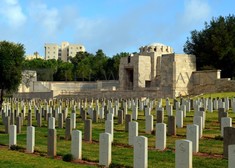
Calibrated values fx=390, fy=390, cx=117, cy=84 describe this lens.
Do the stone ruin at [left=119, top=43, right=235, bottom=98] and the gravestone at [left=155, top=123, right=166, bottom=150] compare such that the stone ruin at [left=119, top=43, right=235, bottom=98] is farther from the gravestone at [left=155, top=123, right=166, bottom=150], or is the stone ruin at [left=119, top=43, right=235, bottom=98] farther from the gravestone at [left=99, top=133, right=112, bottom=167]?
the gravestone at [left=99, top=133, right=112, bottom=167]

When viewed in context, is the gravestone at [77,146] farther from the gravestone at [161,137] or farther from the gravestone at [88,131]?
the gravestone at [88,131]

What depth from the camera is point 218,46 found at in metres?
53.5

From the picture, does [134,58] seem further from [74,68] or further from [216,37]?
[74,68]

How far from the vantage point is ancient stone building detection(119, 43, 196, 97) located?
158ft

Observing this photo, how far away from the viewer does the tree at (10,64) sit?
3291cm

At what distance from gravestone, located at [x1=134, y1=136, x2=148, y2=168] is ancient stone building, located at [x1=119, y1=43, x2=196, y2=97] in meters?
37.8

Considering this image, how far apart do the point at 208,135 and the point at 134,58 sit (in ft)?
140

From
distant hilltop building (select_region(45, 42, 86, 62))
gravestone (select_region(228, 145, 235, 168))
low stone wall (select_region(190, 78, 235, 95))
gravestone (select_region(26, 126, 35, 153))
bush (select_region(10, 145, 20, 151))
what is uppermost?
distant hilltop building (select_region(45, 42, 86, 62))

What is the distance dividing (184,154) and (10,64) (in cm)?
2696

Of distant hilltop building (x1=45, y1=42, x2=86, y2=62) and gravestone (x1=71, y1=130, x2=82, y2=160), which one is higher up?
distant hilltop building (x1=45, y1=42, x2=86, y2=62)

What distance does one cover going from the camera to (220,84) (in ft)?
147

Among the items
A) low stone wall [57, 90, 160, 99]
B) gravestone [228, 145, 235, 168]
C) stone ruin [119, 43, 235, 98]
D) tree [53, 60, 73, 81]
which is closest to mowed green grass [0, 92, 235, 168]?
gravestone [228, 145, 235, 168]

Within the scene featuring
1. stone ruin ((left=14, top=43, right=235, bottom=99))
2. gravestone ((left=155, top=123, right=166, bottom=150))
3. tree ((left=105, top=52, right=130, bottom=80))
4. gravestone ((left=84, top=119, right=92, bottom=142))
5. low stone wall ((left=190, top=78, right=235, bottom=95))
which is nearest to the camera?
gravestone ((left=155, top=123, right=166, bottom=150))

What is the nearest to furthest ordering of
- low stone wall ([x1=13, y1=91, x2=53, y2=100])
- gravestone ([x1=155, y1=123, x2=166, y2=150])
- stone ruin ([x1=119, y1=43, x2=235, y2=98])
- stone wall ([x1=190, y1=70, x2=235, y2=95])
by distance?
gravestone ([x1=155, y1=123, x2=166, y2=150]) → stone wall ([x1=190, y1=70, x2=235, y2=95]) → stone ruin ([x1=119, y1=43, x2=235, y2=98]) → low stone wall ([x1=13, y1=91, x2=53, y2=100])
